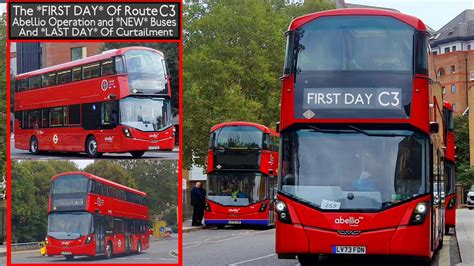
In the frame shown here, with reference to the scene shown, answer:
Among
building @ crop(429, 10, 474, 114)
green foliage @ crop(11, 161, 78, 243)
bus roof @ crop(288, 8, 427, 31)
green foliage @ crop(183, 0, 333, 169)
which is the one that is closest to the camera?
green foliage @ crop(11, 161, 78, 243)

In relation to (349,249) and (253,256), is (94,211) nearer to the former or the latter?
(349,249)

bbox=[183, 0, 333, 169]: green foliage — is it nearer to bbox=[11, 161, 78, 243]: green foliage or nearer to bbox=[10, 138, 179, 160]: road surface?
bbox=[10, 138, 179, 160]: road surface

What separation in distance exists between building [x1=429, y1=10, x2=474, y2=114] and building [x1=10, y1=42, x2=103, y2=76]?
11437 cm

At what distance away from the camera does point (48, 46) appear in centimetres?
957

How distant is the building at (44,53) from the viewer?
31.0 feet

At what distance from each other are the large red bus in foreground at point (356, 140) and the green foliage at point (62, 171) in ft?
19.0

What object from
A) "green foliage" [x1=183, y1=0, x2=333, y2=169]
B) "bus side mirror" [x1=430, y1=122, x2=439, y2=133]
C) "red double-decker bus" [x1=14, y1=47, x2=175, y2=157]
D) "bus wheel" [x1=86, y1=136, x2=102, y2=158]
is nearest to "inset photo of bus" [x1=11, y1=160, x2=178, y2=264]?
"bus wheel" [x1=86, y1=136, x2=102, y2=158]

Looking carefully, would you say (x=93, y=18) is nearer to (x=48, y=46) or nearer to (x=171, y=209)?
(x=48, y=46)

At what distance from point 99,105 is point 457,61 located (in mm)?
121892

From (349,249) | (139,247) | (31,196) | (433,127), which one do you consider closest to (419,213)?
(349,249)

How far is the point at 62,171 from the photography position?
9203mm

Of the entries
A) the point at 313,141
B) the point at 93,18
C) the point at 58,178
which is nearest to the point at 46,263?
the point at 58,178

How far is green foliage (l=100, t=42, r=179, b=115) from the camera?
30.9 feet

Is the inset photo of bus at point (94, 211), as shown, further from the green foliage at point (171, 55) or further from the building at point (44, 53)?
the building at point (44, 53)
